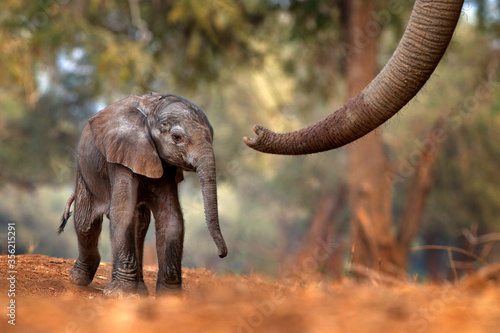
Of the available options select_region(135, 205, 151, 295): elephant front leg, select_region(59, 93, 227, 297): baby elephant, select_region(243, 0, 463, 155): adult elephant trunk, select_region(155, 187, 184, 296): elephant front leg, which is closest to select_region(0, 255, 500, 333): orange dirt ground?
select_region(243, 0, 463, 155): adult elephant trunk

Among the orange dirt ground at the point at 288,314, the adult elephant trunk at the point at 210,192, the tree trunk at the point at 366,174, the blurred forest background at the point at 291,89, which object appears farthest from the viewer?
the blurred forest background at the point at 291,89

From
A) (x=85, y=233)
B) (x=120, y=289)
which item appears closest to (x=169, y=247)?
(x=120, y=289)

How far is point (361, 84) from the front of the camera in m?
15.2

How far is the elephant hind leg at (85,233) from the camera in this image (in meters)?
6.30

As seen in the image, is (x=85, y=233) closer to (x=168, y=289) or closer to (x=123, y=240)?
(x=123, y=240)

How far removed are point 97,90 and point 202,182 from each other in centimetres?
1167

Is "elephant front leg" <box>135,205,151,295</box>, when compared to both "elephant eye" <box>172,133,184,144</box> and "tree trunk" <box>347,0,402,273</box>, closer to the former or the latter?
"elephant eye" <box>172,133,184,144</box>

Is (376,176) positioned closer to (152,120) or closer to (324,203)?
(152,120)

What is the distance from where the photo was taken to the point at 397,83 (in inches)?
157

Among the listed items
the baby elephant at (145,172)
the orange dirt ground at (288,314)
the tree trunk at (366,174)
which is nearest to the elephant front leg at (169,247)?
the baby elephant at (145,172)

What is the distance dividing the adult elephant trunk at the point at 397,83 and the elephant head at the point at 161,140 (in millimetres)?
1390

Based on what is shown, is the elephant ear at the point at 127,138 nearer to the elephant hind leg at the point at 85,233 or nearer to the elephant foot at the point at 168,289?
the elephant hind leg at the point at 85,233

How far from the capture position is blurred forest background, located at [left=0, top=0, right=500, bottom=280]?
15.1 metres

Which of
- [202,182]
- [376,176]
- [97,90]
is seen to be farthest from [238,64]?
[202,182]
